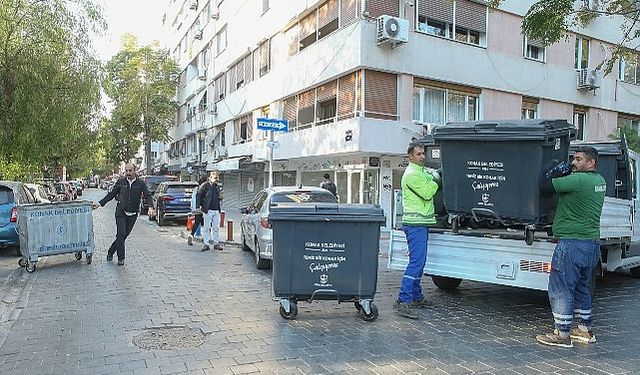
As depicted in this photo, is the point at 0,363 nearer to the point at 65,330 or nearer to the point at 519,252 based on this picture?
the point at 65,330

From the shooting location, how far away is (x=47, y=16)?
1527 centimetres

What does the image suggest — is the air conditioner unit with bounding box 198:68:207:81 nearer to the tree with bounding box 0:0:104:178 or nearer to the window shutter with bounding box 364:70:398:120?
the tree with bounding box 0:0:104:178

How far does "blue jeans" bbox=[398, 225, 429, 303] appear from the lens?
650 centimetres

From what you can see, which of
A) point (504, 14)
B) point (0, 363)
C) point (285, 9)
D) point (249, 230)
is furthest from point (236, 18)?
point (0, 363)

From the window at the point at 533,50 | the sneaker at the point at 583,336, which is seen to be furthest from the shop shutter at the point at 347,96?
the sneaker at the point at 583,336

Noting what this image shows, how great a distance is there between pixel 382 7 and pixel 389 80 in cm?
231

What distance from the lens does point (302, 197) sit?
9852mm

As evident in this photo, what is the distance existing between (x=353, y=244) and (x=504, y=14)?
1673cm

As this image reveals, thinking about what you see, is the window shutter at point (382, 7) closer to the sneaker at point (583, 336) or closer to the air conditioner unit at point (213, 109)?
the sneaker at point (583, 336)

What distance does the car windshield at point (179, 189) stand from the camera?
65.6ft

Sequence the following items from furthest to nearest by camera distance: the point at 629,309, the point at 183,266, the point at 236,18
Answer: the point at 236,18 < the point at 183,266 < the point at 629,309

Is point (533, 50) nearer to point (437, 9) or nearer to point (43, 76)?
point (437, 9)

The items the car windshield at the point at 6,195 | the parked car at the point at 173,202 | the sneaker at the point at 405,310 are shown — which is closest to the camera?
the sneaker at the point at 405,310

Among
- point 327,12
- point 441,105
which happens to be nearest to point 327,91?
point 327,12
